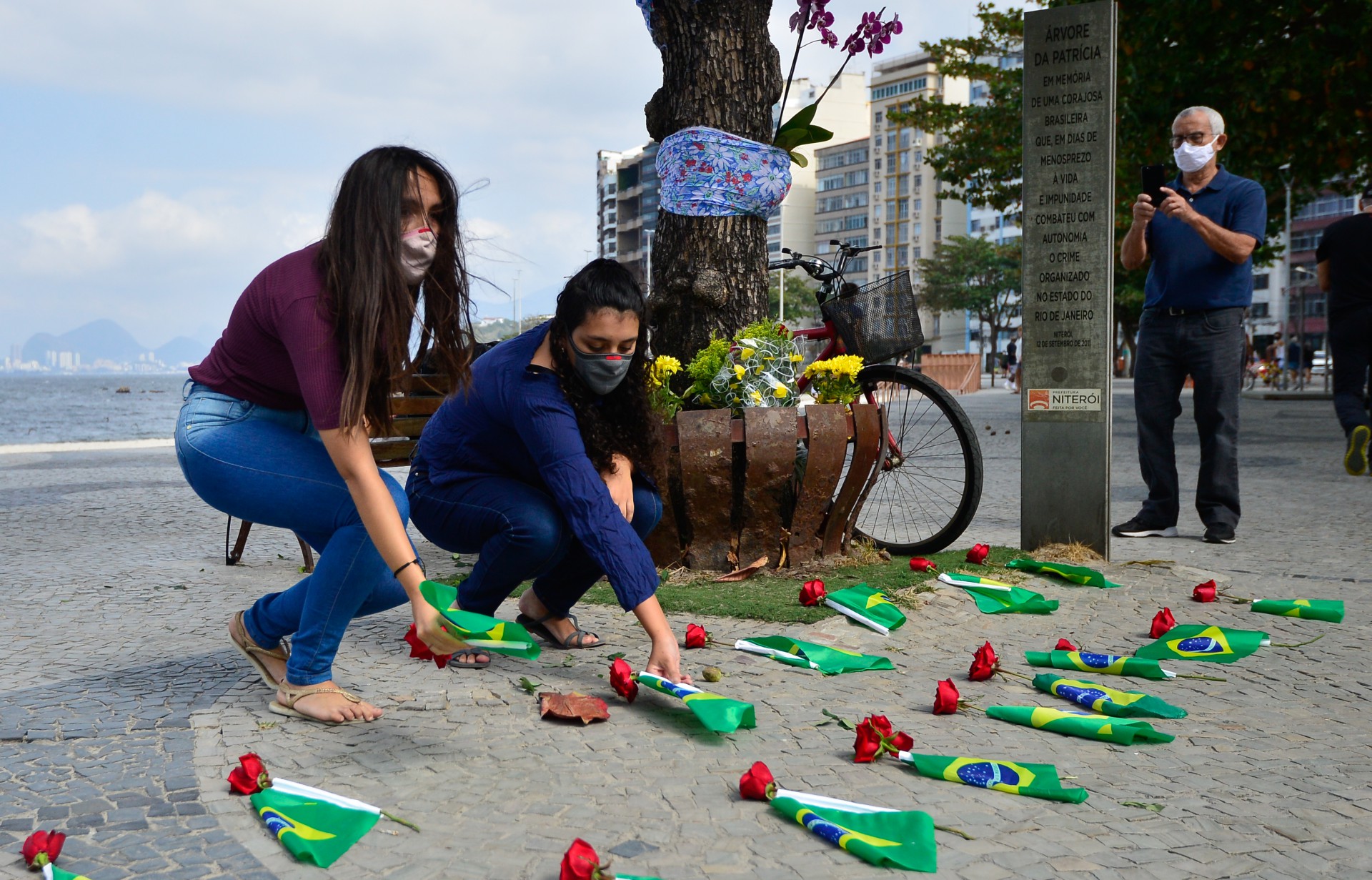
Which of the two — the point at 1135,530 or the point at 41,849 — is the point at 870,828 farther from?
the point at 1135,530

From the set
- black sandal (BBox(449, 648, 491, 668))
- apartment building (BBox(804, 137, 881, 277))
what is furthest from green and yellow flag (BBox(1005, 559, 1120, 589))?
apartment building (BBox(804, 137, 881, 277))

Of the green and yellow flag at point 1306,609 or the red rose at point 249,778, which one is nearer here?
the red rose at point 249,778

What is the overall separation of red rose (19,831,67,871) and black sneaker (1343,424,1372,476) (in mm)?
7683

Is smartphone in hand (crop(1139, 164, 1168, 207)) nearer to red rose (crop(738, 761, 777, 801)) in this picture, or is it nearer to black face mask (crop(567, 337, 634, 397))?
black face mask (crop(567, 337, 634, 397))

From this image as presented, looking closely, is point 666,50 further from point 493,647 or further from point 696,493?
point 493,647

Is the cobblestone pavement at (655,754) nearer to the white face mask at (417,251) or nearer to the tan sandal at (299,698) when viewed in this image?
the tan sandal at (299,698)

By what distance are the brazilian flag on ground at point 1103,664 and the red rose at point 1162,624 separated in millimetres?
387

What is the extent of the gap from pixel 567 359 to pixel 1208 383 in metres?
4.09

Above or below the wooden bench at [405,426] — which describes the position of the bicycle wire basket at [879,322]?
above

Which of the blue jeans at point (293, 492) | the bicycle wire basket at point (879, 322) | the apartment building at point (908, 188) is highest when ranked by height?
the apartment building at point (908, 188)

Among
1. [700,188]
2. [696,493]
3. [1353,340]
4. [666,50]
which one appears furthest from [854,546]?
[1353,340]

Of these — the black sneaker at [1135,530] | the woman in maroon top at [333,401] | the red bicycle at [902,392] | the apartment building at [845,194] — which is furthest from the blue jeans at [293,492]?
the apartment building at [845,194]

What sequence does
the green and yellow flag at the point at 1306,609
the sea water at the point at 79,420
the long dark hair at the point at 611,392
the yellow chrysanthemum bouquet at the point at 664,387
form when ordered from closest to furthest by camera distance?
the long dark hair at the point at 611,392 → the green and yellow flag at the point at 1306,609 → the yellow chrysanthemum bouquet at the point at 664,387 → the sea water at the point at 79,420

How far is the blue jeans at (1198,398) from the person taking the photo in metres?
6.22
